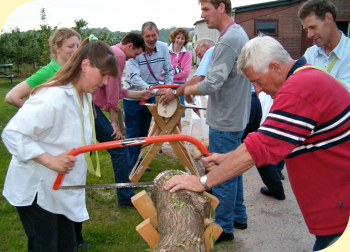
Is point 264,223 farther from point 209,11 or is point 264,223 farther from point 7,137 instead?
point 7,137

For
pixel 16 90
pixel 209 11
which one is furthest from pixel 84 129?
pixel 209 11

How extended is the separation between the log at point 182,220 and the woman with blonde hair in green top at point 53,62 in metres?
1.72

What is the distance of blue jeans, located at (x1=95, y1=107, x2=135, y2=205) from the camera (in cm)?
381

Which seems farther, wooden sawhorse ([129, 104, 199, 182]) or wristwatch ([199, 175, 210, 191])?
wooden sawhorse ([129, 104, 199, 182])

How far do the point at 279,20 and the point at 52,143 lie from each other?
19.8 metres

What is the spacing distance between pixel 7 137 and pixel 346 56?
323 cm

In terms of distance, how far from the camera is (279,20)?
19641 millimetres

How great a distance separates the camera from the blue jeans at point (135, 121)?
16.7ft

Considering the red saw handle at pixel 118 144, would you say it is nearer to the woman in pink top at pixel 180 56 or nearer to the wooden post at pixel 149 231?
the wooden post at pixel 149 231

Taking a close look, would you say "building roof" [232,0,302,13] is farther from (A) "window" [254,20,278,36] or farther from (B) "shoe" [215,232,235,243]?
(B) "shoe" [215,232,235,243]

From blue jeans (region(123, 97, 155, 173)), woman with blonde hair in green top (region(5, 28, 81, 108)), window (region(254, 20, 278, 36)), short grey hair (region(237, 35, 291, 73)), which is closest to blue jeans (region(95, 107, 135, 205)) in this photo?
woman with blonde hair in green top (region(5, 28, 81, 108))

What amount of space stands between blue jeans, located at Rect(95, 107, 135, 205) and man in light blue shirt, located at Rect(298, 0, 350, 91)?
2.50 metres

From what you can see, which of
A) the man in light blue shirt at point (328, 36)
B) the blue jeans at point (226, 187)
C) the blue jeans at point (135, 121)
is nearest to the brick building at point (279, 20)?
the blue jeans at point (135, 121)

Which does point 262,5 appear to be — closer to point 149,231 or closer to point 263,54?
point 263,54
